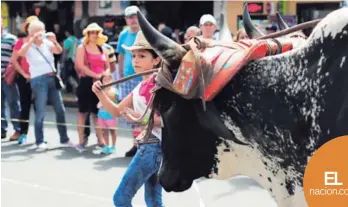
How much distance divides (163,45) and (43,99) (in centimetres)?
674

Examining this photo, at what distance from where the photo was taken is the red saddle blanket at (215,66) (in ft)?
7.33

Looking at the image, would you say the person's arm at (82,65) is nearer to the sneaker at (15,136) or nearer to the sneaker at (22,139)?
the sneaker at (22,139)

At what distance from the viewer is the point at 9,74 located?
9.44m

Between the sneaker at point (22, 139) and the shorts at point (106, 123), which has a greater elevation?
the shorts at point (106, 123)

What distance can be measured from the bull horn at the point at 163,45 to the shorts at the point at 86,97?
20.8ft

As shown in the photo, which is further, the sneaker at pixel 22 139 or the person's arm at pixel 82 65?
the sneaker at pixel 22 139

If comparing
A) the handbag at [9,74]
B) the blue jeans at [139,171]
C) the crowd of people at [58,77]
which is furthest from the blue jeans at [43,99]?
the blue jeans at [139,171]

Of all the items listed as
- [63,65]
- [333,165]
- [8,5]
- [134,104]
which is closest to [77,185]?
[134,104]

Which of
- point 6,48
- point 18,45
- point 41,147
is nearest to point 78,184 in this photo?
point 41,147

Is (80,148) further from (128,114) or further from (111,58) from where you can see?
(128,114)

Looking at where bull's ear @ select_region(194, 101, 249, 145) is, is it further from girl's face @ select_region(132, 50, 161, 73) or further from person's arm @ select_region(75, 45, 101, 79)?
person's arm @ select_region(75, 45, 101, 79)

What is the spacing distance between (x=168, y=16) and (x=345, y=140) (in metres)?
12.5

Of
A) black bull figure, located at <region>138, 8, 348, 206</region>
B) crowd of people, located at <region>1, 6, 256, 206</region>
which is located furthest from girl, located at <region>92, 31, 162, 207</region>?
crowd of people, located at <region>1, 6, 256, 206</region>

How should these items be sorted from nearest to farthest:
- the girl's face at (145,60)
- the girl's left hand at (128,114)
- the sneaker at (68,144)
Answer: the girl's left hand at (128,114), the girl's face at (145,60), the sneaker at (68,144)
